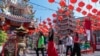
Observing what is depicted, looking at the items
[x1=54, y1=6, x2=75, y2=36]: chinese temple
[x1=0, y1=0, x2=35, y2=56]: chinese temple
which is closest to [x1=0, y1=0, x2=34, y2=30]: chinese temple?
[x1=0, y1=0, x2=35, y2=56]: chinese temple

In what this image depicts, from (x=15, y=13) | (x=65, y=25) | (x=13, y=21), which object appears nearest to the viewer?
(x=13, y=21)

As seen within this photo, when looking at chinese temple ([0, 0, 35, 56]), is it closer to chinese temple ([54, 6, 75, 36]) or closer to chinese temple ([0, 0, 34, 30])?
chinese temple ([0, 0, 34, 30])

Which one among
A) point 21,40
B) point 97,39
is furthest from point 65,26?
point 21,40

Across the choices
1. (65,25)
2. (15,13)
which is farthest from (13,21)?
(65,25)

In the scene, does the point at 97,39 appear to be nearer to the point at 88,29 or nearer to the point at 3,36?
the point at 88,29

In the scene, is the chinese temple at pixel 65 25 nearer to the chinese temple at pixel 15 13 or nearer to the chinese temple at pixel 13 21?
the chinese temple at pixel 13 21

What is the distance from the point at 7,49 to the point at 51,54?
6.16 feet

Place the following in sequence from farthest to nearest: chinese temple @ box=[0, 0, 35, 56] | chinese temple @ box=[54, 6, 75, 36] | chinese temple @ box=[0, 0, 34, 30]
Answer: chinese temple @ box=[54, 6, 75, 36], chinese temple @ box=[0, 0, 34, 30], chinese temple @ box=[0, 0, 35, 56]

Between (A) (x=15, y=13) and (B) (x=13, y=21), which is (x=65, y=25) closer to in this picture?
(A) (x=15, y=13)

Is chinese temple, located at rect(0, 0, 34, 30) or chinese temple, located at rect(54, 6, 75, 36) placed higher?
chinese temple, located at rect(0, 0, 34, 30)

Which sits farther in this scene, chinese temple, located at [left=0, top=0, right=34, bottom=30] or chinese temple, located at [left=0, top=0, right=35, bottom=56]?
chinese temple, located at [left=0, top=0, right=34, bottom=30]

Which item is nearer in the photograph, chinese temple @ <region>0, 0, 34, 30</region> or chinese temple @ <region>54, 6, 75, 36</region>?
chinese temple @ <region>0, 0, 34, 30</region>

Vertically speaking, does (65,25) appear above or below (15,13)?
below

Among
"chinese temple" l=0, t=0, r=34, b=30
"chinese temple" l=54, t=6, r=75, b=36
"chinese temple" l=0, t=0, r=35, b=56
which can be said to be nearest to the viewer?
"chinese temple" l=0, t=0, r=35, b=56
